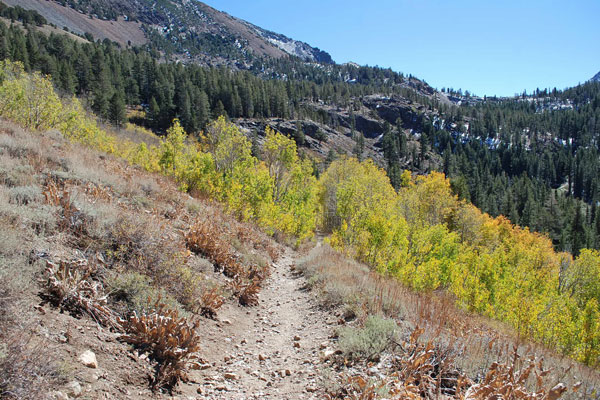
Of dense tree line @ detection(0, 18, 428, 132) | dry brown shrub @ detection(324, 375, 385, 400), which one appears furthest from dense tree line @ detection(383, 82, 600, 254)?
dry brown shrub @ detection(324, 375, 385, 400)

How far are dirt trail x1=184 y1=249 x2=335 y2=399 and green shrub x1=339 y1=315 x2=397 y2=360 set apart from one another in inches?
23.9

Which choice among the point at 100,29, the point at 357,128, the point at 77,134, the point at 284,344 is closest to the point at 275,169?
the point at 77,134

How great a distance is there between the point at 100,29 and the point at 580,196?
930 ft

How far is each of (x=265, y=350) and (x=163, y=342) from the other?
2262mm

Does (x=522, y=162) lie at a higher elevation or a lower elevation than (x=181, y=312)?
higher

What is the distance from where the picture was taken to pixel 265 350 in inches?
234

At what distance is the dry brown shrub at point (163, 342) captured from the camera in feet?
13.5

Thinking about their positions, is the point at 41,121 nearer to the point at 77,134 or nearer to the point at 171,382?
the point at 77,134

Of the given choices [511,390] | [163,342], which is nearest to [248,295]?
[163,342]

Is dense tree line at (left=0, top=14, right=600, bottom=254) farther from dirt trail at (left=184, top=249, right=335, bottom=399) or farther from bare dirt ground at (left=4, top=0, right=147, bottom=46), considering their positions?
bare dirt ground at (left=4, top=0, right=147, bottom=46)

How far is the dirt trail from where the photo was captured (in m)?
4.55

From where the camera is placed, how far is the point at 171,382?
13.4 ft

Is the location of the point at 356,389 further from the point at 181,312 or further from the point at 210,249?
the point at 210,249

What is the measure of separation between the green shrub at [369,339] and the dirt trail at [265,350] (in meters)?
0.61
